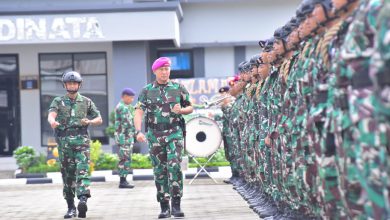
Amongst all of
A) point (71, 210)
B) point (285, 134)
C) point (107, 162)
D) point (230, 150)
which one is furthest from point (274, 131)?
point (107, 162)

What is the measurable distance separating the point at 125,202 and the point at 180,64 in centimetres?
1326

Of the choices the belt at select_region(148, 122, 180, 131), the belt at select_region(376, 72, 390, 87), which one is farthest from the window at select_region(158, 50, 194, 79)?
the belt at select_region(376, 72, 390, 87)

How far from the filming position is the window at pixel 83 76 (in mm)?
25828

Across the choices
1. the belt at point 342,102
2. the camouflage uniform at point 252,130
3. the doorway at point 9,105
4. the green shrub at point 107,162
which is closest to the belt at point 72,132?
the camouflage uniform at point 252,130

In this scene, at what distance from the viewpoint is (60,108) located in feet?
38.5

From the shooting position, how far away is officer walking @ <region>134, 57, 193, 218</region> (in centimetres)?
1081

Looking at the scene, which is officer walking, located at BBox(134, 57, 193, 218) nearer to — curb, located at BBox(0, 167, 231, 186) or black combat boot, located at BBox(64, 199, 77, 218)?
black combat boot, located at BBox(64, 199, 77, 218)

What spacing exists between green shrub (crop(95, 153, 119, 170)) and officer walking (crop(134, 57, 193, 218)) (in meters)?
10.9

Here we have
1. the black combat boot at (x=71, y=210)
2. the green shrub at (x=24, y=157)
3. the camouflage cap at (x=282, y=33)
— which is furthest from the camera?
the green shrub at (x=24, y=157)

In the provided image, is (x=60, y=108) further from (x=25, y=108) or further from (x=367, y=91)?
(x=25, y=108)

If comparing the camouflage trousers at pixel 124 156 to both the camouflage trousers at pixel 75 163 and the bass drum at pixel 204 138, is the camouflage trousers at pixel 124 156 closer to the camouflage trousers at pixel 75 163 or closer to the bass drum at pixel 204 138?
the bass drum at pixel 204 138

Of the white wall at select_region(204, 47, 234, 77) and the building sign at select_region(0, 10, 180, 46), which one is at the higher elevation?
the building sign at select_region(0, 10, 180, 46)

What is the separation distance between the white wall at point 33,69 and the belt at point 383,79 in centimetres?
2188

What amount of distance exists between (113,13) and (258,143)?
527 inches
